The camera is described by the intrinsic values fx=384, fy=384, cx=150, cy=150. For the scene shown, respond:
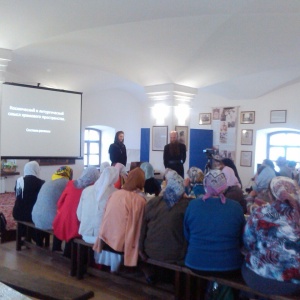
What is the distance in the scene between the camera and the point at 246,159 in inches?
433

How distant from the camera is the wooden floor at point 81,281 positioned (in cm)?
363

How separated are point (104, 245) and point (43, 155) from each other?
12.4 feet

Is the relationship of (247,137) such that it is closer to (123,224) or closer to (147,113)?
(147,113)

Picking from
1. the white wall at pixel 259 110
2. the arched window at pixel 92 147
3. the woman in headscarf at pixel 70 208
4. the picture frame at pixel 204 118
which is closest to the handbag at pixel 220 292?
the woman in headscarf at pixel 70 208

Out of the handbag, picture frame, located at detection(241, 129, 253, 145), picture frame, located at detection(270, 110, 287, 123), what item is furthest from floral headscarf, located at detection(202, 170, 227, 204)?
picture frame, located at detection(241, 129, 253, 145)

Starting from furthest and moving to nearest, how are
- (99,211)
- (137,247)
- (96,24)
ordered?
(96,24)
(99,211)
(137,247)

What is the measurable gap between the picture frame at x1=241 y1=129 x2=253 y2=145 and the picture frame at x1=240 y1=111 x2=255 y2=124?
0.83 feet

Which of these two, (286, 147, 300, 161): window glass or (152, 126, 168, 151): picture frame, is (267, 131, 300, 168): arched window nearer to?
(286, 147, 300, 161): window glass

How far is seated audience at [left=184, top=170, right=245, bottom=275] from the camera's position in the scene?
2.92 meters

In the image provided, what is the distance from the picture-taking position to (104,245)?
3.76 metres

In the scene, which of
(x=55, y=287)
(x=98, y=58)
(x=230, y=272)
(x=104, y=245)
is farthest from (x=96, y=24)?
(x=55, y=287)

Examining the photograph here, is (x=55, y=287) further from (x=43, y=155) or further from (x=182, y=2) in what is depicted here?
(x=43, y=155)

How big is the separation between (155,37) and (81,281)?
3901 millimetres

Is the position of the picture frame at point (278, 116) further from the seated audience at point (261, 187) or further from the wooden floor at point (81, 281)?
the wooden floor at point (81, 281)
